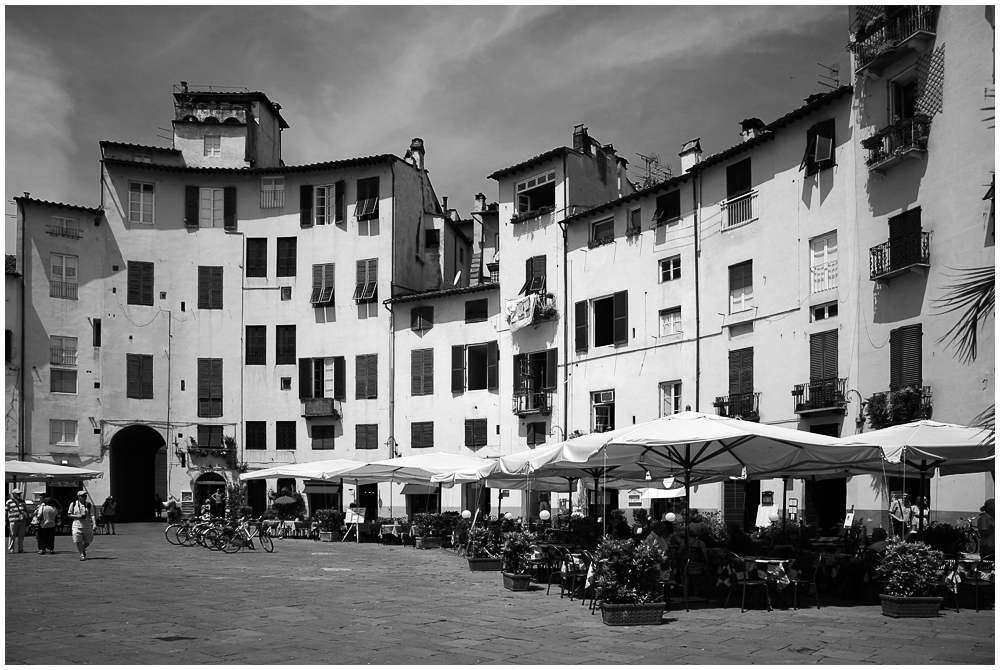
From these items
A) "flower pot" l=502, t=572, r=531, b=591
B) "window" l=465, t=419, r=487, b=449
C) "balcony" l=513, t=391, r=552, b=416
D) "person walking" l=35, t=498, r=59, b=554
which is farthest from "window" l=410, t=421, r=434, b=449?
"flower pot" l=502, t=572, r=531, b=591

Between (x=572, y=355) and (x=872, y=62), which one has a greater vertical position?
(x=872, y=62)

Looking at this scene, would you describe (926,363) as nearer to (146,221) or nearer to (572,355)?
(572,355)

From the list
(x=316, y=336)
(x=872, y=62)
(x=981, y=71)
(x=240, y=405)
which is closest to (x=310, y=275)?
(x=316, y=336)

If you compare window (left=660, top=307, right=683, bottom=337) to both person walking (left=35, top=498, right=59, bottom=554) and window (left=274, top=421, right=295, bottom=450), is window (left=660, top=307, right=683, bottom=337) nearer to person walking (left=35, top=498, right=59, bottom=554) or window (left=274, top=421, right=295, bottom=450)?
window (left=274, top=421, right=295, bottom=450)

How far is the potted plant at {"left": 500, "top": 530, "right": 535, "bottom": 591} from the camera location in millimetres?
17250

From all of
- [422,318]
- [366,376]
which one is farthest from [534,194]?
[366,376]

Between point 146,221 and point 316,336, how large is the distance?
1002 centimetres

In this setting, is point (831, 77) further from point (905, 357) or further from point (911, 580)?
point (911, 580)

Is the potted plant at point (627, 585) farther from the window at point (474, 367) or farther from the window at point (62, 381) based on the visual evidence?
the window at point (62, 381)

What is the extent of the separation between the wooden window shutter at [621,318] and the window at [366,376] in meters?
13.7

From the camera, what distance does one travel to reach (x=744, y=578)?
1424 centimetres

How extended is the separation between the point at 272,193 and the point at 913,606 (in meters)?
→ 41.7

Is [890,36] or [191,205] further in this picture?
[191,205]

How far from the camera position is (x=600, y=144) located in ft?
147
